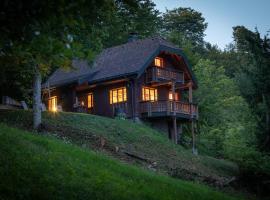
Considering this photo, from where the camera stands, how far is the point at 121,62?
42.9m

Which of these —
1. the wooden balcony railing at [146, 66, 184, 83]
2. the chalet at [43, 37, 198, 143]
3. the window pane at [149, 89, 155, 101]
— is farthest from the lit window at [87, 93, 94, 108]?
the wooden balcony railing at [146, 66, 184, 83]

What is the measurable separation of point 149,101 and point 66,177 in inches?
981

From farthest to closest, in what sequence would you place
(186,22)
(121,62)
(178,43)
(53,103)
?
(186,22), (178,43), (53,103), (121,62)

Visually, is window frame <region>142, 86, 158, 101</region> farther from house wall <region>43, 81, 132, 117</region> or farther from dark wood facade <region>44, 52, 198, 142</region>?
house wall <region>43, 81, 132, 117</region>

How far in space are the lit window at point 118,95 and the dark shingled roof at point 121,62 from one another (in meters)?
1.71

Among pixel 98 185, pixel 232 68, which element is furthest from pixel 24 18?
pixel 232 68

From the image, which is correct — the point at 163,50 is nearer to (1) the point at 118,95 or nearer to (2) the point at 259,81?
(1) the point at 118,95

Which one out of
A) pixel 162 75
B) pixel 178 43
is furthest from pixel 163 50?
pixel 178 43

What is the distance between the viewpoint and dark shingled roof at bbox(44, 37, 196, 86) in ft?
132

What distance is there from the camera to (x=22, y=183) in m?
13.2

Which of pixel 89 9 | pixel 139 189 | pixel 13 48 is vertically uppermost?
pixel 89 9

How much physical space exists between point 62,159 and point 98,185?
8.66 feet

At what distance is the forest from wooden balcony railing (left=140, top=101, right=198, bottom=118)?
433cm

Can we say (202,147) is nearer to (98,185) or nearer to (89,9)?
(98,185)
